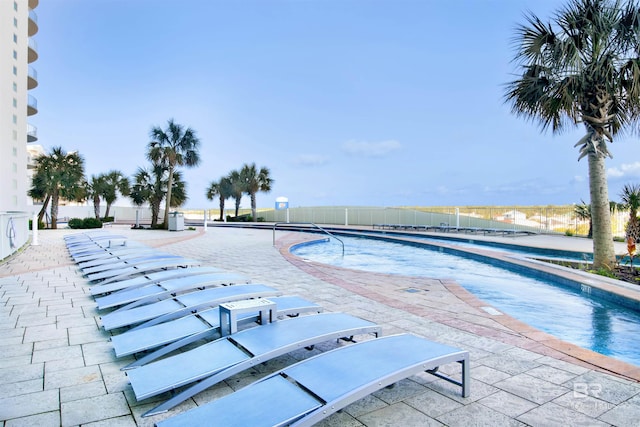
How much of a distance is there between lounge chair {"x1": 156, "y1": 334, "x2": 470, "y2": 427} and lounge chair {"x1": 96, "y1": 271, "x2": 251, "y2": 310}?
2.75 m

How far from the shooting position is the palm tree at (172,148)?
79.8 feet

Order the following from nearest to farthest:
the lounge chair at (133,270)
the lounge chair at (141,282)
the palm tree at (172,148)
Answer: the lounge chair at (141,282) < the lounge chair at (133,270) < the palm tree at (172,148)

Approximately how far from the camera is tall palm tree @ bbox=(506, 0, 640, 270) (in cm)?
723

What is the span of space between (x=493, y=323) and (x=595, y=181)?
17.6ft

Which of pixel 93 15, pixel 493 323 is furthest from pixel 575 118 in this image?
pixel 93 15

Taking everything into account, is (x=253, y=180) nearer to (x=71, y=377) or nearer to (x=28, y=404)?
(x=71, y=377)

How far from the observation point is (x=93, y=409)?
2.35 metres

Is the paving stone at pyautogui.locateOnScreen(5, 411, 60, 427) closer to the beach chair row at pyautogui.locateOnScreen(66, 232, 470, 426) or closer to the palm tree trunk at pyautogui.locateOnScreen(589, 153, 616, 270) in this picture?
the beach chair row at pyautogui.locateOnScreen(66, 232, 470, 426)

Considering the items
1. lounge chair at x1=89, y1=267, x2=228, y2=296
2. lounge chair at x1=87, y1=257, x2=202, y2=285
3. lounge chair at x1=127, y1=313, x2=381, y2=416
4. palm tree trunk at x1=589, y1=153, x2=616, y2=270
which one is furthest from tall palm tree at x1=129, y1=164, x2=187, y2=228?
lounge chair at x1=127, y1=313, x2=381, y2=416

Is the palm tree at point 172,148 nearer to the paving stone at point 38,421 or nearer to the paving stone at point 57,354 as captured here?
the paving stone at point 57,354

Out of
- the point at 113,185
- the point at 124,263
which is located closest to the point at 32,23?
the point at 113,185

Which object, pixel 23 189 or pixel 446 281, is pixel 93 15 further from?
pixel 446 281

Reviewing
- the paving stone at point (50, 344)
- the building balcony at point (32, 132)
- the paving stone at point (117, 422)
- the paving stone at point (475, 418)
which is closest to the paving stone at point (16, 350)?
the paving stone at point (50, 344)

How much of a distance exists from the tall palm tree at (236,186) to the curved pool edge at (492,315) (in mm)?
25810
